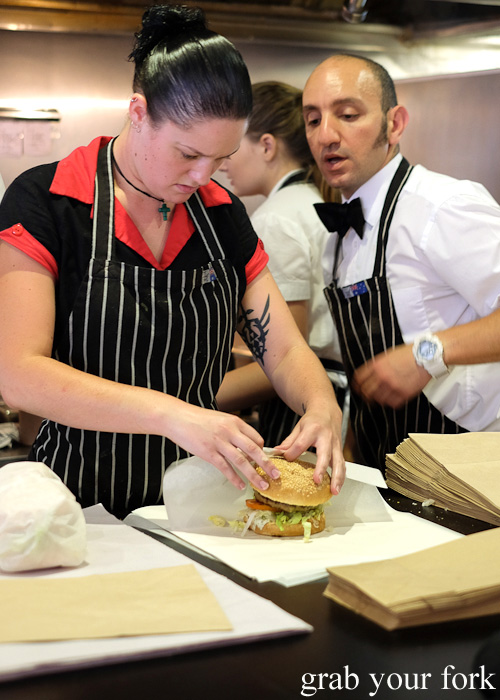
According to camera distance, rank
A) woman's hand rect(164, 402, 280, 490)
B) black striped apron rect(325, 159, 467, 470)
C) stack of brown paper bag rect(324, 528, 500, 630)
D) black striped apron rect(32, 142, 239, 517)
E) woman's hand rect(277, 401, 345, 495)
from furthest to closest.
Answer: black striped apron rect(325, 159, 467, 470) < black striped apron rect(32, 142, 239, 517) < woman's hand rect(277, 401, 345, 495) < woman's hand rect(164, 402, 280, 490) < stack of brown paper bag rect(324, 528, 500, 630)

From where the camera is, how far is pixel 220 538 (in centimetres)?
144

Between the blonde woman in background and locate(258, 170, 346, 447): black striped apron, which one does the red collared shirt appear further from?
locate(258, 170, 346, 447): black striped apron

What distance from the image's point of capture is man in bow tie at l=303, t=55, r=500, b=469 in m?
2.02

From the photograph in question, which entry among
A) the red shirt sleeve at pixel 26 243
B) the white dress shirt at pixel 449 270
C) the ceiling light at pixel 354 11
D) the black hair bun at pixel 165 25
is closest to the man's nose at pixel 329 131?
the white dress shirt at pixel 449 270

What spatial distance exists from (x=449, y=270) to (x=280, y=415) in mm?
967

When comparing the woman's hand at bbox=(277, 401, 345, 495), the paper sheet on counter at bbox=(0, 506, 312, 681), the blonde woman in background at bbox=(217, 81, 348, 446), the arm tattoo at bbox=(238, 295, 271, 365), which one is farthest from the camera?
the blonde woman in background at bbox=(217, 81, 348, 446)

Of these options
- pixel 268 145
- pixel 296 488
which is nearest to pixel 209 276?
pixel 296 488

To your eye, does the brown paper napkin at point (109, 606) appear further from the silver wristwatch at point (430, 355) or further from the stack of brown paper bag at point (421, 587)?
the silver wristwatch at point (430, 355)

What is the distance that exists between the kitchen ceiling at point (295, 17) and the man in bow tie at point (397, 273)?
998mm

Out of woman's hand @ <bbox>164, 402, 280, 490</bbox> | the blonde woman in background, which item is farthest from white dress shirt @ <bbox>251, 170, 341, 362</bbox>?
woman's hand @ <bbox>164, 402, 280, 490</bbox>

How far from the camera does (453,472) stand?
5.22ft

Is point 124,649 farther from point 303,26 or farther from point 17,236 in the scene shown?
point 303,26

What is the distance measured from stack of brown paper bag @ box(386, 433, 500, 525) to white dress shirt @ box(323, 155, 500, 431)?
0.44 meters

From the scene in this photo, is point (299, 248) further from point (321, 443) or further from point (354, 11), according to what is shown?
point (321, 443)
